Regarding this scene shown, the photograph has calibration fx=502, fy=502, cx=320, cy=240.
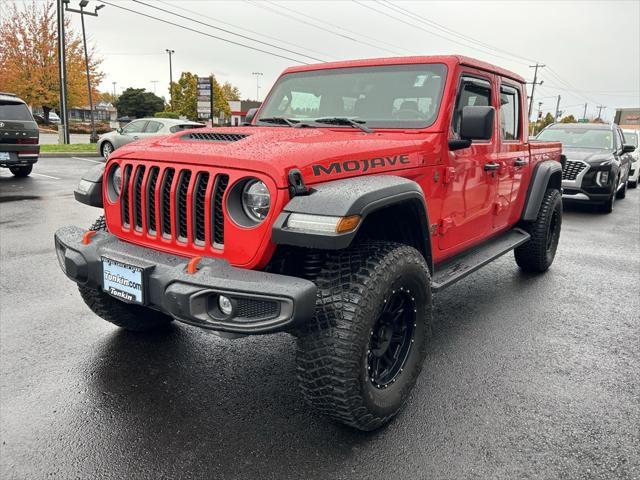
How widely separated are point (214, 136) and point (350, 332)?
1.44 m

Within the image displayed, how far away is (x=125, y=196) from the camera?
284 cm

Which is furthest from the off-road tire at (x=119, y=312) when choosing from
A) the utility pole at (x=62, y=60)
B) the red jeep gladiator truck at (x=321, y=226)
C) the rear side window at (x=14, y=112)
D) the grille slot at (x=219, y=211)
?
the utility pole at (x=62, y=60)

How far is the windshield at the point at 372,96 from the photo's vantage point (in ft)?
11.1

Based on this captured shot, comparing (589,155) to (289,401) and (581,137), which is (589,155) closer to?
(581,137)

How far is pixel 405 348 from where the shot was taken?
111 inches

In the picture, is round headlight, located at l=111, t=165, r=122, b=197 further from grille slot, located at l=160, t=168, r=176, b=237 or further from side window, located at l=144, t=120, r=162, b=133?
side window, located at l=144, t=120, r=162, b=133

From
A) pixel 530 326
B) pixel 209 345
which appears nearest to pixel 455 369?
pixel 530 326

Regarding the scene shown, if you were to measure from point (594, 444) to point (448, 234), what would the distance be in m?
1.51

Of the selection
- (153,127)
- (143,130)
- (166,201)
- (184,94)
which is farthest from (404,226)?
(184,94)

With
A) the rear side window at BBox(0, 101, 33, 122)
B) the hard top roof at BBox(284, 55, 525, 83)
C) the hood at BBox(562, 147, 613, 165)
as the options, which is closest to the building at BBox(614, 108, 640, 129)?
the hood at BBox(562, 147, 613, 165)

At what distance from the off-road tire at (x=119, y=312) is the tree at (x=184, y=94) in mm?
54744

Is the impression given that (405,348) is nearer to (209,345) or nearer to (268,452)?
(268,452)

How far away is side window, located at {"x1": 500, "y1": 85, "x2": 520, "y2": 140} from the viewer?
430cm

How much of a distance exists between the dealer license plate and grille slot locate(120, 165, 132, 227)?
13.4 inches
